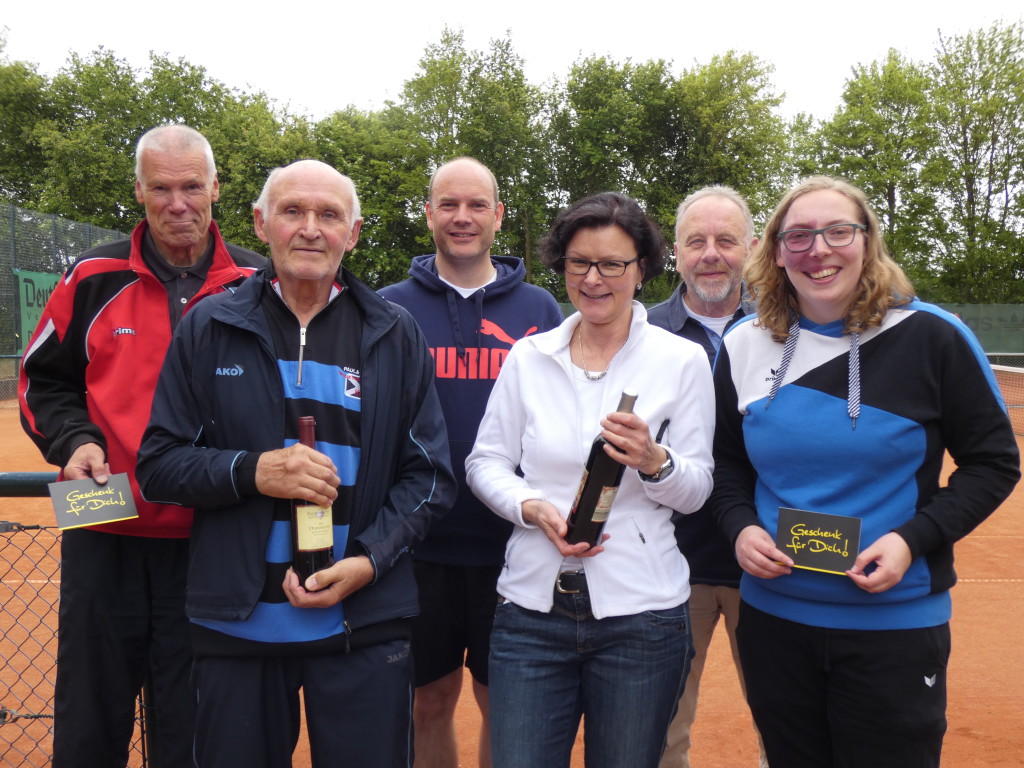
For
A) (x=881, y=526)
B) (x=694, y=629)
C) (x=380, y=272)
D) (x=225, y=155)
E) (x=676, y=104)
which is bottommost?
(x=694, y=629)

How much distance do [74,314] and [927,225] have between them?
123 ft

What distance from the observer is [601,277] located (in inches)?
97.1

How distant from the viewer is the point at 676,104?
3625 cm

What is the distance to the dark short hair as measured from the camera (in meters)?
2.47

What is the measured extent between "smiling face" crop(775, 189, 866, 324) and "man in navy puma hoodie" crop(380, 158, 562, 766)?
1.30 m

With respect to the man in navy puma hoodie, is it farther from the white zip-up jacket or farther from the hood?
the white zip-up jacket

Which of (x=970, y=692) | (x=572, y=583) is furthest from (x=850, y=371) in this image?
(x=970, y=692)

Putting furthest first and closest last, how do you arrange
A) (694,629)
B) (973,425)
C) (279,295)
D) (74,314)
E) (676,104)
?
(676,104) < (694,629) < (74,314) < (279,295) < (973,425)

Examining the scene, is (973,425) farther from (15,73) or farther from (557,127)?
(15,73)

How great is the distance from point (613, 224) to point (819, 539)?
109 centimetres

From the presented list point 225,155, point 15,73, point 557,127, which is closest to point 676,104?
point 557,127

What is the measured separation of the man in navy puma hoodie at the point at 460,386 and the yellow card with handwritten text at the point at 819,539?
122cm

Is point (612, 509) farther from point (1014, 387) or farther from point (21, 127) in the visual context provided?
point (21, 127)

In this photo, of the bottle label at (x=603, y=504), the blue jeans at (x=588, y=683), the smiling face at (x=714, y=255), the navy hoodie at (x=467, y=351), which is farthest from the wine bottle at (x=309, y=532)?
the smiling face at (x=714, y=255)
